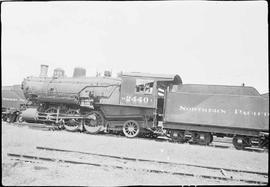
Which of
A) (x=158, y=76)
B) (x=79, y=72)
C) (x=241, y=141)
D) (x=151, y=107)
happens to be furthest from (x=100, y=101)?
(x=241, y=141)

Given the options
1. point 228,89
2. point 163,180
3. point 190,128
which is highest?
point 228,89

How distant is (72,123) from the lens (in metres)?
12.8

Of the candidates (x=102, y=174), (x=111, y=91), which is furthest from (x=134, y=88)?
(x=102, y=174)

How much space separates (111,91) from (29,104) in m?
4.93

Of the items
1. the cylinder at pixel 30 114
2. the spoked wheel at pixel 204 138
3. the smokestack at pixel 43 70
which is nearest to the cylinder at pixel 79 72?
the smokestack at pixel 43 70

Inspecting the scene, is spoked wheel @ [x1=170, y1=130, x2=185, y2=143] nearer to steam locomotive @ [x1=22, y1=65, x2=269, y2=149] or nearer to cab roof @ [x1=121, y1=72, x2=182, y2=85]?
steam locomotive @ [x1=22, y1=65, x2=269, y2=149]

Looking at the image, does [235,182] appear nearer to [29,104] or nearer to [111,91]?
[111,91]

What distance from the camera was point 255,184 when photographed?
6.17m

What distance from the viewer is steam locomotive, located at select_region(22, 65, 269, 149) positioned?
10117 mm

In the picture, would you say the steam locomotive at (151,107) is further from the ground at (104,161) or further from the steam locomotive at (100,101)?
the ground at (104,161)

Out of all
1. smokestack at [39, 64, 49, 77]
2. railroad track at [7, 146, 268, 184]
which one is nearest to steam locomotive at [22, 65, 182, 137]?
smokestack at [39, 64, 49, 77]

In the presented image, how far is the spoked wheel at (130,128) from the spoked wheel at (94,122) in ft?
3.58

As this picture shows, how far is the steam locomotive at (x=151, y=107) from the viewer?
1012cm

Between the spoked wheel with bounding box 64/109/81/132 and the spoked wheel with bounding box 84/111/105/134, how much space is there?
0.42m
